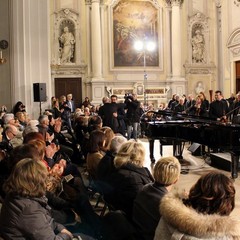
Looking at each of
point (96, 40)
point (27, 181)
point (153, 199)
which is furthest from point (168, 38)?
point (27, 181)

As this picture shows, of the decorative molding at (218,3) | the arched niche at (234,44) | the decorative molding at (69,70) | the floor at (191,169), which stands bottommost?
the floor at (191,169)

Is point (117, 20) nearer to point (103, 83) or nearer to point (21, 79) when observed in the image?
point (103, 83)

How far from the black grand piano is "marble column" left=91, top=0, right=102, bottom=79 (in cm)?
927

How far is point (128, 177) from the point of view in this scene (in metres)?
3.55

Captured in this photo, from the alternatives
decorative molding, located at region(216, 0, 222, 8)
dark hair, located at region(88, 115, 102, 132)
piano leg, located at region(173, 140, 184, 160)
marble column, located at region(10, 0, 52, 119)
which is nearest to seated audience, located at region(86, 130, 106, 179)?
dark hair, located at region(88, 115, 102, 132)

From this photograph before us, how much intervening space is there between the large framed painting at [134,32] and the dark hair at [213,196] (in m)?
16.0

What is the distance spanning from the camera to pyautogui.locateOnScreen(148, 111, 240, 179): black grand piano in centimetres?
648

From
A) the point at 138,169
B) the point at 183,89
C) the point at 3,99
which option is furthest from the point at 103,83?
the point at 138,169

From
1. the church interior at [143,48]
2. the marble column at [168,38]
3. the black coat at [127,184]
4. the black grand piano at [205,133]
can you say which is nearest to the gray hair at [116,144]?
the black coat at [127,184]

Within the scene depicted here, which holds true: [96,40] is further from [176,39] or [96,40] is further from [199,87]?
[199,87]

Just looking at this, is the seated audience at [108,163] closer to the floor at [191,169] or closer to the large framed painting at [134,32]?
the floor at [191,169]

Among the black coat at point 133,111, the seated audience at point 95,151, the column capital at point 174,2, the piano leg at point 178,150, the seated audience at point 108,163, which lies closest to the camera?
the seated audience at point 108,163

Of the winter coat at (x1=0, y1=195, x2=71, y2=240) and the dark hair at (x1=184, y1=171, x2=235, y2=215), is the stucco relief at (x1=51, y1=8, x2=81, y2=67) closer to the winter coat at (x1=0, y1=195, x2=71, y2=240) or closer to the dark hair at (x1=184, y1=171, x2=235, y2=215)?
the winter coat at (x1=0, y1=195, x2=71, y2=240)

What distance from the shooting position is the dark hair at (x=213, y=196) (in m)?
2.03
